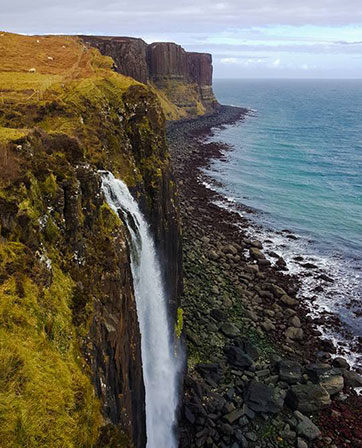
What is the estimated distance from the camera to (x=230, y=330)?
27375 millimetres

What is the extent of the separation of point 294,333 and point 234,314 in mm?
4546

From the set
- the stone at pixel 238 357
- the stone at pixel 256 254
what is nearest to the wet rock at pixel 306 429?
the stone at pixel 238 357

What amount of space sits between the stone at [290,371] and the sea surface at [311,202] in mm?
5434

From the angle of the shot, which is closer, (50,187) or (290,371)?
(50,187)

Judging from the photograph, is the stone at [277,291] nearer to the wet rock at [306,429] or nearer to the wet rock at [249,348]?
the wet rock at [249,348]

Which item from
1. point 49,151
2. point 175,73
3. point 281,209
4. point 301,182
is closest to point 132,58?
point 175,73

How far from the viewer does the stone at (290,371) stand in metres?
23.6

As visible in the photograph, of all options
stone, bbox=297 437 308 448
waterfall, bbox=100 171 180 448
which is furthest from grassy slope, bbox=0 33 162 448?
stone, bbox=297 437 308 448

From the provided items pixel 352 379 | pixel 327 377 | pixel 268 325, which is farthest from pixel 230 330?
pixel 352 379

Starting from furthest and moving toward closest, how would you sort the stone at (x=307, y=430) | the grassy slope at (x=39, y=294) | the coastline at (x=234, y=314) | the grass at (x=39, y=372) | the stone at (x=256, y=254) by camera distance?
the stone at (x=256, y=254) → the coastline at (x=234, y=314) → the stone at (x=307, y=430) → the grassy slope at (x=39, y=294) → the grass at (x=39, y=372)

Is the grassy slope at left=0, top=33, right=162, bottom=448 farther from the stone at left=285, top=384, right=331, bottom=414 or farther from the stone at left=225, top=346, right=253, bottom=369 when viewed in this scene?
the stone at left=285, top=384, right=331, bottom=414

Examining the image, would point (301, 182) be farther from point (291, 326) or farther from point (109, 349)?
point (109, 349)

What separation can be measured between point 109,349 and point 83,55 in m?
25.4

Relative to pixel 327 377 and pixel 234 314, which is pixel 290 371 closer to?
pixel 327 377
